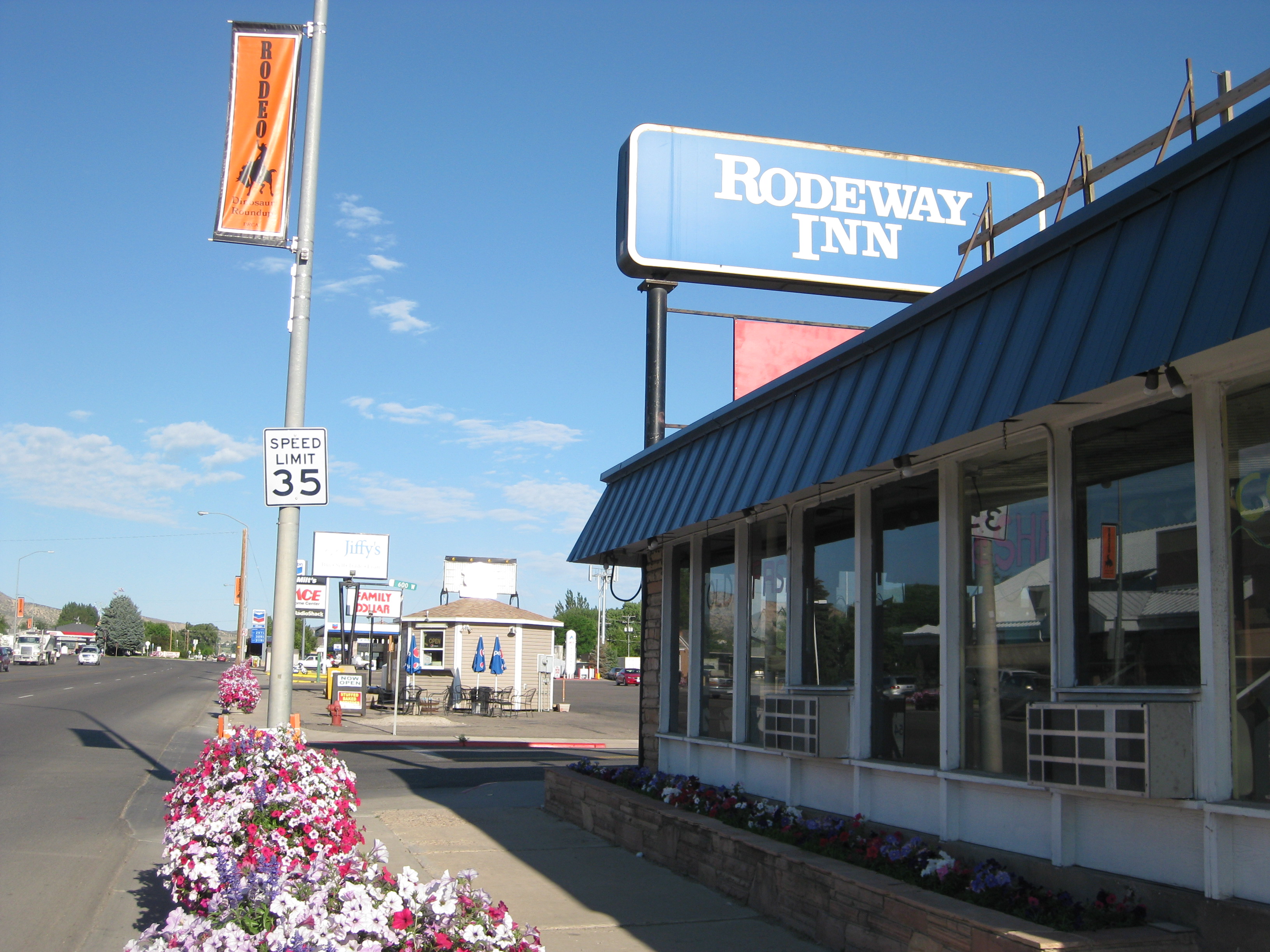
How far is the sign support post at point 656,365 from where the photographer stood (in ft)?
38.3

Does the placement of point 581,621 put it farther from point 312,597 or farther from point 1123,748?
point 1123,748

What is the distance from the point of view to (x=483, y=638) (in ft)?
124

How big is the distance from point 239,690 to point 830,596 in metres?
22.5

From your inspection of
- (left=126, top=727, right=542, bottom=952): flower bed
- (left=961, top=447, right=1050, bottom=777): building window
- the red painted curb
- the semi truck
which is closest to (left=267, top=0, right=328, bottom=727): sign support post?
(left=126, top=727, right=542, bottom=952): flower bed

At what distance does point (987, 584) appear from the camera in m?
→ 6.37

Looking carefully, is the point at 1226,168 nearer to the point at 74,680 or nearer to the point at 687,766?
the point at 687,766

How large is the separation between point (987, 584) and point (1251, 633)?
186 centimetres

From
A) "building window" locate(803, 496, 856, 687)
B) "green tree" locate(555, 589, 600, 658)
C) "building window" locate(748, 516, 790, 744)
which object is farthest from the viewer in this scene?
"green tree" locate(555, 589, 600, 658)

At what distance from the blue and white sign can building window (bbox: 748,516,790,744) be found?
4.29m

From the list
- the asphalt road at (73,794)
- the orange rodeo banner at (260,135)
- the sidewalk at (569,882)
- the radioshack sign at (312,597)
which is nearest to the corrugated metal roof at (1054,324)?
the sidewalk at (569,882)

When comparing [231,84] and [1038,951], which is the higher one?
[231,84]

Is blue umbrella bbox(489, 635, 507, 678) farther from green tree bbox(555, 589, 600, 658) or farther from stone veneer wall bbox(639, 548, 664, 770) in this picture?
green tree bbox(555, 589, 600, 658)

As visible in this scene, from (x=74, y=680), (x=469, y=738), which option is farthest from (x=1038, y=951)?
(x=74, y=680)

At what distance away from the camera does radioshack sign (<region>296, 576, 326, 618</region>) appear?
5341 cm
